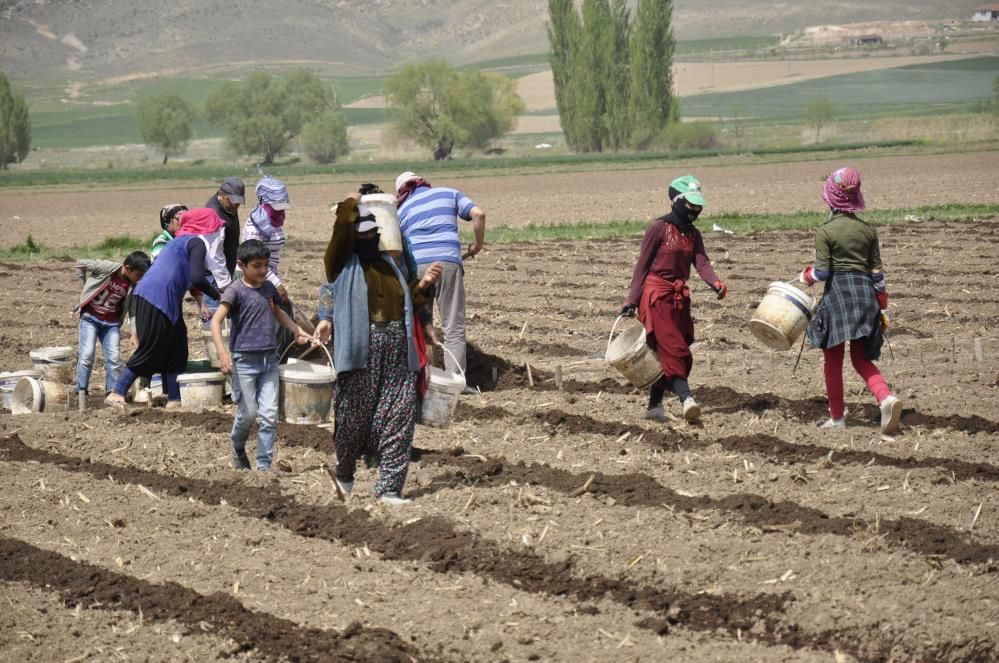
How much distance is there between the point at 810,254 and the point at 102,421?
1202 centimetres

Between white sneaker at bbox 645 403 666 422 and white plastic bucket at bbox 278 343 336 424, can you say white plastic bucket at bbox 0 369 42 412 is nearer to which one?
white plastic bucket at bbox 278 343 336 424

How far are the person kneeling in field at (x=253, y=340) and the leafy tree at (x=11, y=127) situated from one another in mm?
100674

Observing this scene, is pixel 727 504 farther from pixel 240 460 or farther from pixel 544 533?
pixel 240 460

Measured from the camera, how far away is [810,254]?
20.1m

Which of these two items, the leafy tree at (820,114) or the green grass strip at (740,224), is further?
the leafy tree at (820,114)

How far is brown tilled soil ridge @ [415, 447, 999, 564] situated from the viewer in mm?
7102

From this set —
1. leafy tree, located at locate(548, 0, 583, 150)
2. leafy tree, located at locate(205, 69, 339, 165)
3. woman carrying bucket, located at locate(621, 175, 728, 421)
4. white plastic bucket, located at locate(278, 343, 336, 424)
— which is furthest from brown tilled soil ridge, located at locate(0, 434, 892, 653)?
leafy tree, located at locate(205, 69, 339, 165)

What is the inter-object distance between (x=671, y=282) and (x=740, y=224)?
1652 centimetres

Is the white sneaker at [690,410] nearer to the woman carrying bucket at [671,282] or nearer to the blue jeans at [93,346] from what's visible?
the woman carrying bucket at [671,282]

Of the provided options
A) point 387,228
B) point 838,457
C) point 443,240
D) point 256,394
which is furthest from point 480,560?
point 443,240

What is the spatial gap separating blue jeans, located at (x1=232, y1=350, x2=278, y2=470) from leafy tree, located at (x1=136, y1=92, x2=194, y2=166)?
361 ft

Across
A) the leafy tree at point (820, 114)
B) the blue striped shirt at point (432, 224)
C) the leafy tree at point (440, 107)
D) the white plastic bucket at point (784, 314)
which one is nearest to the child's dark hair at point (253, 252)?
the blue striped shirt at point (432, 224)

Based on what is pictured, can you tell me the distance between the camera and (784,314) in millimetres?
9836

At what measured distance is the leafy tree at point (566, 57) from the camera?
8669 cm
